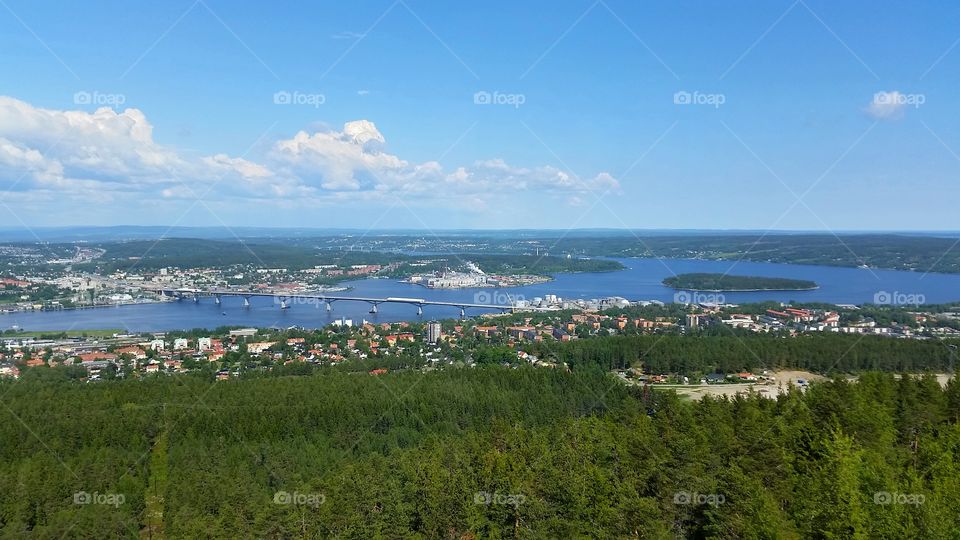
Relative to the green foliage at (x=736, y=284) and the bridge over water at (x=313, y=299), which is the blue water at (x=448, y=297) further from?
the green foliage at (x=736, y=284)

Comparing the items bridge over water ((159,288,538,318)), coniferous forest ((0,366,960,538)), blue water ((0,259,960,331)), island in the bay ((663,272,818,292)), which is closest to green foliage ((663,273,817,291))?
island in the bay ((663,272,818,292))

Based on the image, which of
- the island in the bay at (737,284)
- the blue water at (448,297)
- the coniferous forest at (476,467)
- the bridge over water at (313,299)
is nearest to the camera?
the coniferous forest at (476,467)

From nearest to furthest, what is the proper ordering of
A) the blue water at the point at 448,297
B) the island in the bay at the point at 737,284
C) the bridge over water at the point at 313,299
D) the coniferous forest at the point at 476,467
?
the coniferous forest at the point at 476,467
the blue water at the point at 448,297
the bridge over water at the point at 313,299
the island in the bay at the point at 737,284

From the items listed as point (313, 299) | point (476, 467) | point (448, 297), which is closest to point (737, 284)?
point (448, 297)

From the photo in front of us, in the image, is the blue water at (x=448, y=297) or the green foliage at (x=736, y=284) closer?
the blue water at (x=448, y=297)

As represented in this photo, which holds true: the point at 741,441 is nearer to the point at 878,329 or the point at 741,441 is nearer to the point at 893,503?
the point at 893,503

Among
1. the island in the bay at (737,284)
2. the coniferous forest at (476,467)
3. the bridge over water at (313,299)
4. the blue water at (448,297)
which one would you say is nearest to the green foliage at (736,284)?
the island in the bay at (737,284)

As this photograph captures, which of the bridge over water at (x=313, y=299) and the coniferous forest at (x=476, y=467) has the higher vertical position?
the coniferous forest at (x=476, y=467)
